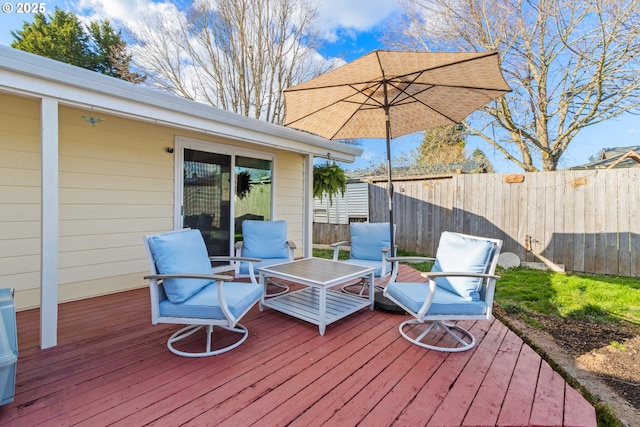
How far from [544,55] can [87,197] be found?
9446 millimetres

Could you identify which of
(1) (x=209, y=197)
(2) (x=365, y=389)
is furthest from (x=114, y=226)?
(2) (x=365, y=389)

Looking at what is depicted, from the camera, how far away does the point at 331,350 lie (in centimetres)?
242

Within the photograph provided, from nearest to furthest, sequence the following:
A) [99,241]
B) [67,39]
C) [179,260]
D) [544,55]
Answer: [179,260] < [99,241] < [544,55] < [67,39]

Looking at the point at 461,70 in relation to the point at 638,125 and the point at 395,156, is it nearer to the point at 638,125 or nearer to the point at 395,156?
the point at 638,125

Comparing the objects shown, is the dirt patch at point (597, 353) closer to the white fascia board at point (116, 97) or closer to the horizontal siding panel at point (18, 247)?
the white fascia board at point (116, 97)

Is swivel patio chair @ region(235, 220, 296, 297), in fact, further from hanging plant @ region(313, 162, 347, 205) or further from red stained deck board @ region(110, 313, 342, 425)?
hanging plant @ region(313, 162, 347, 205)

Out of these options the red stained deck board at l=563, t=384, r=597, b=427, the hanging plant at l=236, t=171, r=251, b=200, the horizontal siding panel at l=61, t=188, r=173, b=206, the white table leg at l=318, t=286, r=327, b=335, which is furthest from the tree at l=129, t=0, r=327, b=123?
the red stained deck board at l=563, t=384, r=597, b=427

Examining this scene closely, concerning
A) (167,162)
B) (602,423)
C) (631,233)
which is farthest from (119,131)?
(631,233)

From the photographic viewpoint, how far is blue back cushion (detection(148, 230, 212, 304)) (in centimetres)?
232

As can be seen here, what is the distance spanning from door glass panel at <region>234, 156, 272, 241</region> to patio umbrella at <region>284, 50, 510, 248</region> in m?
1.40

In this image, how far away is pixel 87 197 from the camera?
3525 millimetres

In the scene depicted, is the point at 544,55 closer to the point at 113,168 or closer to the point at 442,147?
the point at 442,147

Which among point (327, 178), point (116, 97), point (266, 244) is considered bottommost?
point (266, 244)

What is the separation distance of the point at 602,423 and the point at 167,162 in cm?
488
